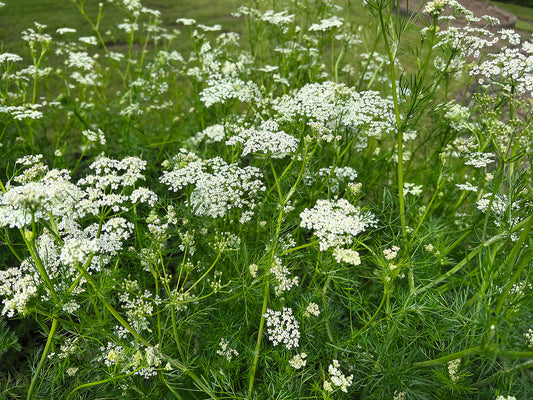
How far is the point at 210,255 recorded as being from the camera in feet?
8.11

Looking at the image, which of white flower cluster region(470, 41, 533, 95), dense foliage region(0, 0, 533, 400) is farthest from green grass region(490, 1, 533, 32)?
white flower cluster region(470, 41, 533, 95)

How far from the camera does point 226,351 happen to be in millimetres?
2230

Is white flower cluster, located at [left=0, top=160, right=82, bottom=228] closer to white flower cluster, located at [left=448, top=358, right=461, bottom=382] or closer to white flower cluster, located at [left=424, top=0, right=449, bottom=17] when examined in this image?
white flower cluster, located at [left=424, top=0, right=449, bottom=17]

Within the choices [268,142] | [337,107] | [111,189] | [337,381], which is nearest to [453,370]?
[337,381]

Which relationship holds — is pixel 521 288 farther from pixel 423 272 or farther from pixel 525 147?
pixel 525 147

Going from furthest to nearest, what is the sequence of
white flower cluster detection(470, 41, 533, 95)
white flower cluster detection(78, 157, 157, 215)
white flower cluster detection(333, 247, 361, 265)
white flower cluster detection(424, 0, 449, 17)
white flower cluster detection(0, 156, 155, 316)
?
1. white flower cluster detection(470, 41, 533, 95)
2. white flower cluster detection(78, 157, 157, 215)
3. white flower cluster detection(424, 0, 449, 17)
4. white flower cluster detection(333, 247, 361, 265)
5. white flower cluster detection(0, 156, 155, 316)

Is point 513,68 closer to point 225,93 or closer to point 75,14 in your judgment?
point 225,93

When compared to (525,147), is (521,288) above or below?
below

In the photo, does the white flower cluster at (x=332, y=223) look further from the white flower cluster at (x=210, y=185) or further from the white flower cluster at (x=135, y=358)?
the white flower cluster at (x=135, y=358)

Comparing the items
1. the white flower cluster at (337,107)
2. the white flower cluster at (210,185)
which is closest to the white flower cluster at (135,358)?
the white flower cluster at (210,185)

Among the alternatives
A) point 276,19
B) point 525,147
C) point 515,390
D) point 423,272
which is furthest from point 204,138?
point 515,390

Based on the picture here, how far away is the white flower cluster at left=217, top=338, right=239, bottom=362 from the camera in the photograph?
2.10 metres

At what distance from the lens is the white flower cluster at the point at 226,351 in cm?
210

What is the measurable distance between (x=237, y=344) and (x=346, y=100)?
5.73 feet
